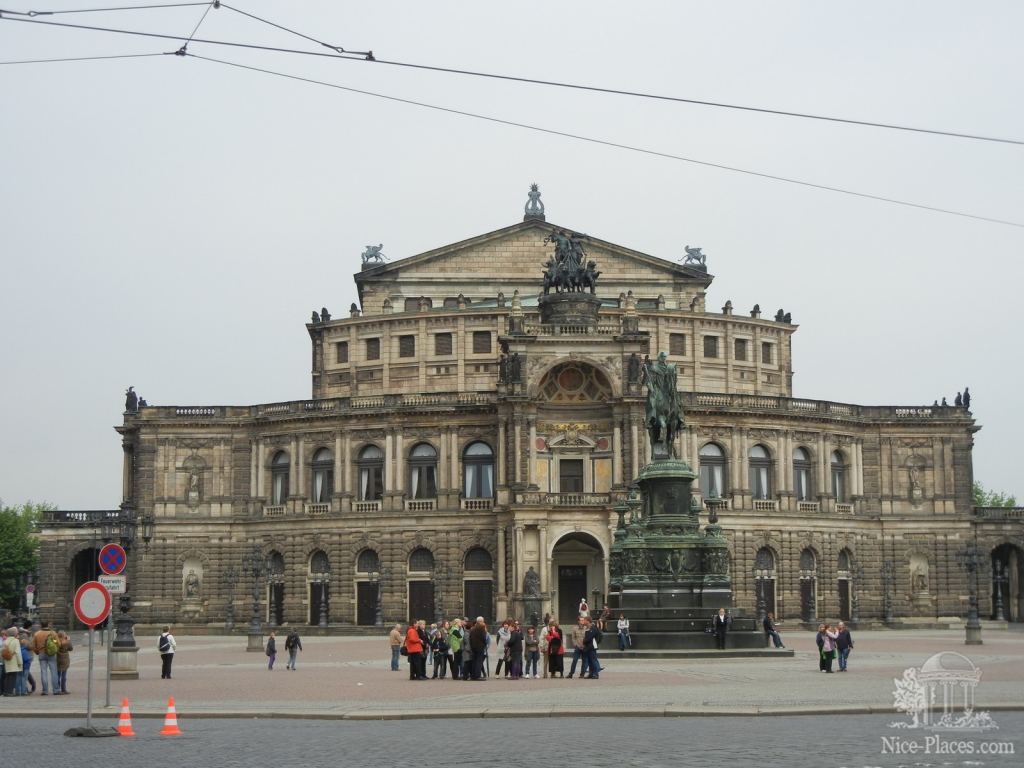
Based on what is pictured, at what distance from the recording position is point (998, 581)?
92500 millimetres

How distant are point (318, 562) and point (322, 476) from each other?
4.98 metres

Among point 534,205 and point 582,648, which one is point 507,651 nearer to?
point 582,648

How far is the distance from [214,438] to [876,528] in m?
39.5

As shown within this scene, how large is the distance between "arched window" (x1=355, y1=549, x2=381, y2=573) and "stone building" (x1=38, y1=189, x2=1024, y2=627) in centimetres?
11

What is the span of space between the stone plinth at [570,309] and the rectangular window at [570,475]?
7729 millimetres

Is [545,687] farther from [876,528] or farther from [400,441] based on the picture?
[876,528]

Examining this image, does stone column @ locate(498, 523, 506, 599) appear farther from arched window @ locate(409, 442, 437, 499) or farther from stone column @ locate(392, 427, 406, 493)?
stone column @ locate(392, 427, 406, 493)

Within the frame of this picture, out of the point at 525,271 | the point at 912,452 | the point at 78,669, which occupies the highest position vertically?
the point at 525,271

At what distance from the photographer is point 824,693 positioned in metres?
31.6

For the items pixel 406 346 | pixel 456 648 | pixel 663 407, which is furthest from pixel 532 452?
pixel 456 648

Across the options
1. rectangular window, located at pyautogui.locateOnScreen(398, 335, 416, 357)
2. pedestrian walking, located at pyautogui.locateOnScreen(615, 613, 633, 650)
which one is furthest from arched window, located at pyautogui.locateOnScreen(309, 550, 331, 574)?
pedestrian walking, located at pyautogui.locateOnScreen(615, 613, 633, 650)

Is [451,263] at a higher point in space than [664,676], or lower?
higher

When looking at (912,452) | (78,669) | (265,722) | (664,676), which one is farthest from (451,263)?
(265,722)

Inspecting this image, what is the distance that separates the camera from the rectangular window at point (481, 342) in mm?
93125
